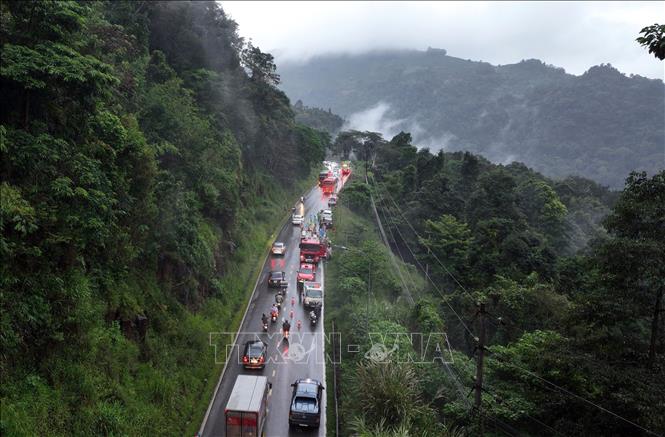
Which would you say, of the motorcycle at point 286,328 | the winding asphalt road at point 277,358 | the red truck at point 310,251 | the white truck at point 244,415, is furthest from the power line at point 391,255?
the white truck at point 244,415

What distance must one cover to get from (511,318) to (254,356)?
54.1 feet

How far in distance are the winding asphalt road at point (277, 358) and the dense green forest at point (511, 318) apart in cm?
206

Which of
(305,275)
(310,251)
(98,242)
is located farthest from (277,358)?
(310,251)

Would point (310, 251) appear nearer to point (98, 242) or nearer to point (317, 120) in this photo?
point (98, 242)

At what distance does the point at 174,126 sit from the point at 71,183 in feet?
53.5

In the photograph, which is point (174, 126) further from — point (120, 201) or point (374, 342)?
point (374, 342)

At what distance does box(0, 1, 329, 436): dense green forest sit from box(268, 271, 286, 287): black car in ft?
13.5

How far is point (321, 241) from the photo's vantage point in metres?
51.7

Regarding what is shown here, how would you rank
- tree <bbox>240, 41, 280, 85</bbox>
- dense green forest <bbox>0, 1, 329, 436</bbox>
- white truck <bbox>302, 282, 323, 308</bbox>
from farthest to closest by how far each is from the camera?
tree <bbox>240, 41, 280, 85</bbox> < white truck <bbox>302, 282, 323, 308</bbox> < dense green forest <bbox>0, 1, 329, 436</bbox>

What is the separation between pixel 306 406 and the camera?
2281 cm

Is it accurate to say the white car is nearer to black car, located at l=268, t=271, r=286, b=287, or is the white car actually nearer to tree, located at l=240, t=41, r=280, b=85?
black car, located at l=268, t=271, r=286, b=287

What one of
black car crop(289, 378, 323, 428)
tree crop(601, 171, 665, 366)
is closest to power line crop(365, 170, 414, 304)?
black car crop(289, 378, 323, 428)

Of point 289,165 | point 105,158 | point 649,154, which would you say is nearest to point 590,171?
point 649,154

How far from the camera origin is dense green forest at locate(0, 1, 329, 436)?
1481 centimetres
